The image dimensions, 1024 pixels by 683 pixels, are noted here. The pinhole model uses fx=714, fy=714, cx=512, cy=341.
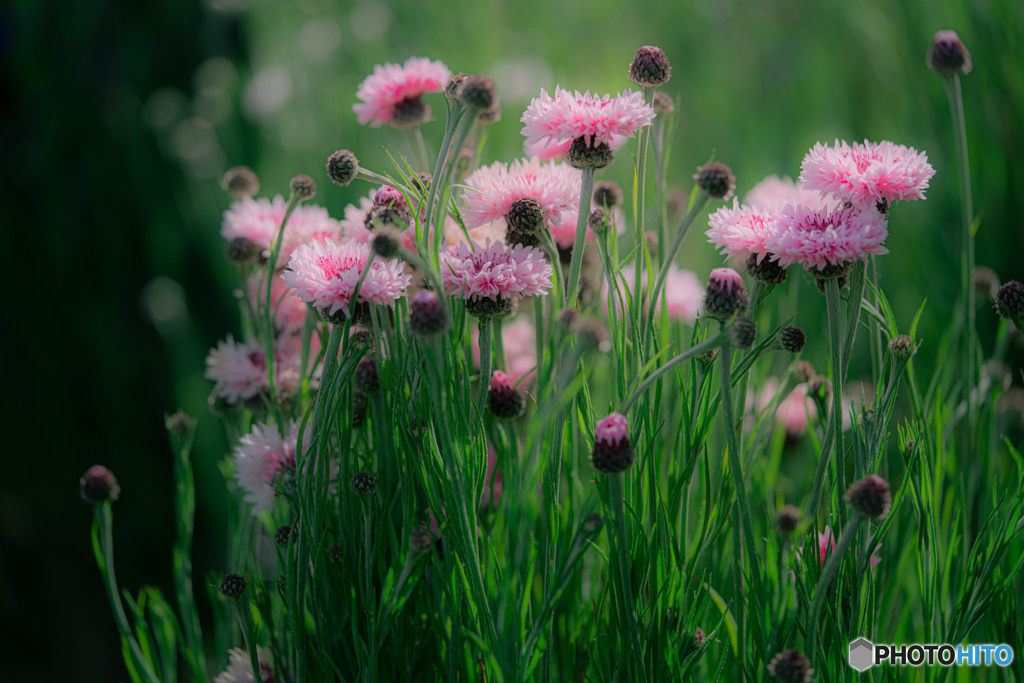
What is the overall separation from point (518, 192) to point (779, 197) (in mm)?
265

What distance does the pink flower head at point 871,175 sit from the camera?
0.54 m

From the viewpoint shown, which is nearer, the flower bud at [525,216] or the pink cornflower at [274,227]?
the flower bud at [525,216]

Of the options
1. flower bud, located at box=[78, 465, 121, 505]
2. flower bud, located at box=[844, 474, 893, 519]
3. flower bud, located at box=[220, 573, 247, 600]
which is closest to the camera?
flower bud, located at box=[844, 474, 893, 519]

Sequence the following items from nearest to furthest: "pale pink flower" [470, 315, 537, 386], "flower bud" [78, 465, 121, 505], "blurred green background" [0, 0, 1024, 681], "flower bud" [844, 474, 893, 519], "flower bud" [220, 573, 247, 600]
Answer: "flower bud" [844, 474, 893, 519]
"flower bud" [220, 573, 247, 600]
"flower bud" [78, 465, 121, 505]
"pale pink flower" [470, 315, 537, 386]
"blurred green background" [0, 0, 1024, 681]

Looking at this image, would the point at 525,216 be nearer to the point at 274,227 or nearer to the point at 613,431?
the point at 613,431

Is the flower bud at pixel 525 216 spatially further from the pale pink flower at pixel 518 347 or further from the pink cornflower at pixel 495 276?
Result: the pale pink flower at pixel 518 347

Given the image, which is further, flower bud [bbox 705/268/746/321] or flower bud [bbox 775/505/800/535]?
flower bud [bbox 775/505/800/535]

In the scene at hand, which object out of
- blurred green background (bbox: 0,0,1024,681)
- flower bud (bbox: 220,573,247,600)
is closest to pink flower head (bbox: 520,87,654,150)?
flower bud (bbox: 220,573,247,600)

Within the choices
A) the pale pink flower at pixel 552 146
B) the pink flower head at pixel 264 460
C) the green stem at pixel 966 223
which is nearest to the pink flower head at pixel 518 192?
the pale pink flower at pixel 552 146

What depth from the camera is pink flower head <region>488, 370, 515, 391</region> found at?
0.57 m

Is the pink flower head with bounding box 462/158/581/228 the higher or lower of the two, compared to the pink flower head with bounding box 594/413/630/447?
higher

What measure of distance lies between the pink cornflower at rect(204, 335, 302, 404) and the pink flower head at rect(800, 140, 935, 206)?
1.60ft

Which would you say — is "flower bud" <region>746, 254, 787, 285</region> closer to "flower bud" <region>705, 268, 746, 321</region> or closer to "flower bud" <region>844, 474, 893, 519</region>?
"flower bud" <region>705, 268, 746, 321</region>

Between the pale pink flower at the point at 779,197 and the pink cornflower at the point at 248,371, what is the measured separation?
1.48 feet
